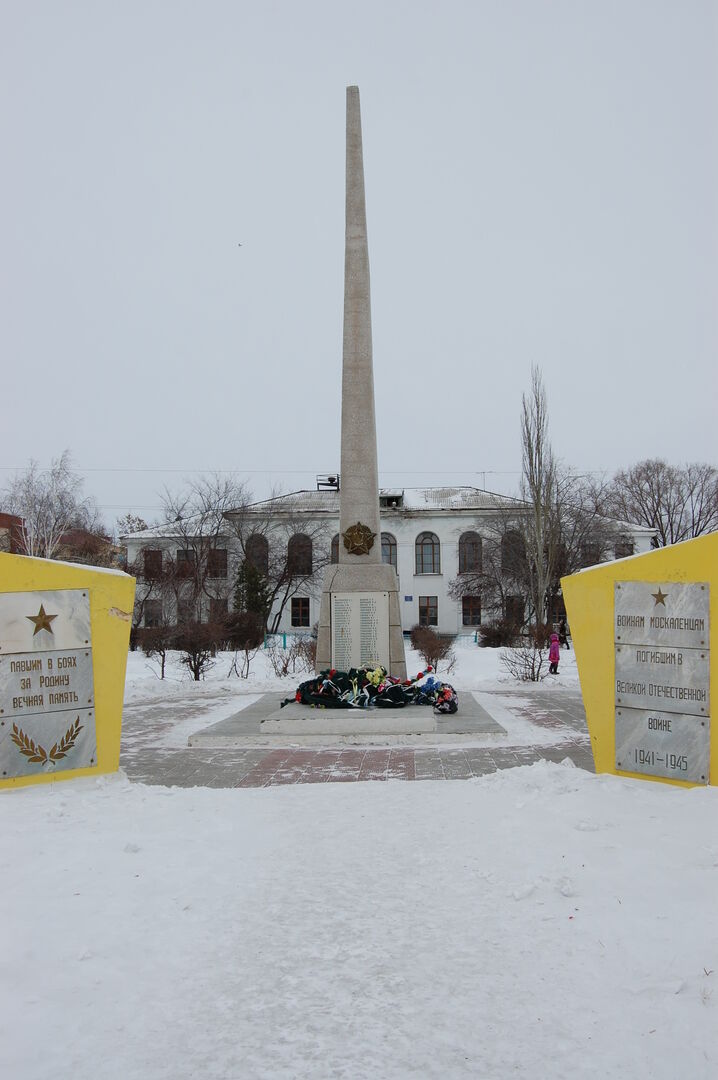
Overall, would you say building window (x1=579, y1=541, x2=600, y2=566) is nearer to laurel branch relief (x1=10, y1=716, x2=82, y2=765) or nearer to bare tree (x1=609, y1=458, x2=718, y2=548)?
bare tree (x1=609, y1=458, x2=718, y2=548)

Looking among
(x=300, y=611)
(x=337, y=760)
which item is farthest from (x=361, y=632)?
(x=300, y=611)

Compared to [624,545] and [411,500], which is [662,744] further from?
[411,500]

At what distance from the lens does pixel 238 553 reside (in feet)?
129

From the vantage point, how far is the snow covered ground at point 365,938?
253cm

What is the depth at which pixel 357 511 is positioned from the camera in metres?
12.1

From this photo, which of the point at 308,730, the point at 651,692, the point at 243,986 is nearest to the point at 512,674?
the point at 308,730

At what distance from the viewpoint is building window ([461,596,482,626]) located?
134ft

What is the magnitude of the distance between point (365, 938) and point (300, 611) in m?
37.8

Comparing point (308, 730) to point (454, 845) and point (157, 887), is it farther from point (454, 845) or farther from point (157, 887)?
point (157, 887)

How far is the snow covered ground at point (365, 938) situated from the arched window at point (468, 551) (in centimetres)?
3547

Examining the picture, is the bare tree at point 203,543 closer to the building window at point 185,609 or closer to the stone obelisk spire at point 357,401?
the building window at point 185,609

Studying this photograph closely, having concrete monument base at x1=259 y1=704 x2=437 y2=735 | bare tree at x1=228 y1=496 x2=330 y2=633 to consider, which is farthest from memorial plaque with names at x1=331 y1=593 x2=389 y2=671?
bare tree at x1=228 y1=496 x2=330 y2=633

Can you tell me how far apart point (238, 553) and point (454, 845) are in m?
35.4

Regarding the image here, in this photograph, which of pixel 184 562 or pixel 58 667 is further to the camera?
pixel 184 562
